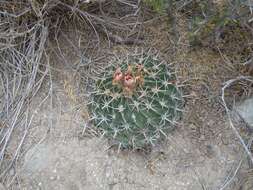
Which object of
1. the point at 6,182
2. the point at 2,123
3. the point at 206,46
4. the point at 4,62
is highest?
the point at 206,46

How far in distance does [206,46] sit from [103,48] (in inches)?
20.4

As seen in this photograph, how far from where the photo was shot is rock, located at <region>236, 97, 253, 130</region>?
1.81m

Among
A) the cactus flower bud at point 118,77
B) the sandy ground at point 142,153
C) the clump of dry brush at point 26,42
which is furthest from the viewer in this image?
the clump of dry brush at point 26,42

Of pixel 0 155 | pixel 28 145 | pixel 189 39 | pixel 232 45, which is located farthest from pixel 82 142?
pixel 232 45

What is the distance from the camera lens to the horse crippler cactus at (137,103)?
1.65m

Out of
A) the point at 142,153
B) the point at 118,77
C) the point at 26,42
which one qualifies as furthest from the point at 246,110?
the point at 26,42

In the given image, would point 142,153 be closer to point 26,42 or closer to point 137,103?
point 137,103

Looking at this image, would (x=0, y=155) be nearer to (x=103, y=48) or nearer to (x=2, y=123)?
(x=2, y=123)

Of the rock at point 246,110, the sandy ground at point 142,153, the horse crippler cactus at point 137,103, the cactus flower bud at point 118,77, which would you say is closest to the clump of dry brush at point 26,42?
the sandy ground at point 142,153

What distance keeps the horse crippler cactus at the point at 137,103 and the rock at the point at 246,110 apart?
275 mm

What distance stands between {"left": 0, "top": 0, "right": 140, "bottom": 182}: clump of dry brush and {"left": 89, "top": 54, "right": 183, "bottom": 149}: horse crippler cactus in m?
0.35

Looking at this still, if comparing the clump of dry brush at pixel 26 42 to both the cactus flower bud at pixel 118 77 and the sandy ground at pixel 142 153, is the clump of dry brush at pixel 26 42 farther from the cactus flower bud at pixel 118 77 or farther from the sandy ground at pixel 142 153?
the cactus flower bud at pixel 118 77

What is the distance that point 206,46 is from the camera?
2012mm

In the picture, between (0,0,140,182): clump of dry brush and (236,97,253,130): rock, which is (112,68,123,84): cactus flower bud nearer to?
(0,0,140,182): clump of dry brush
